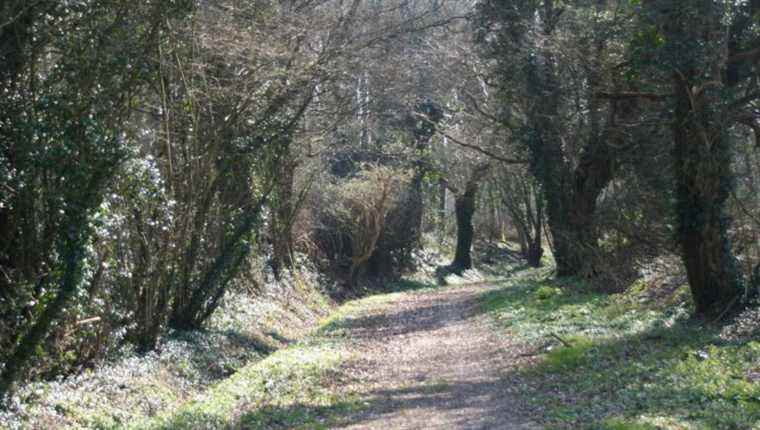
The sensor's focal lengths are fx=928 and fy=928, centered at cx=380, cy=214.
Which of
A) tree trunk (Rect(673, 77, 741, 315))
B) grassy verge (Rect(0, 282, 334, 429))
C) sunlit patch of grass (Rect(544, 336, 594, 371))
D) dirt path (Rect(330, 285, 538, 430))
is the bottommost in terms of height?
dirt path (Rect(330, 285, 538, 430))

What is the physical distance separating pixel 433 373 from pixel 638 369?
392 cm

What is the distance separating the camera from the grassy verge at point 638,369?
1070cm

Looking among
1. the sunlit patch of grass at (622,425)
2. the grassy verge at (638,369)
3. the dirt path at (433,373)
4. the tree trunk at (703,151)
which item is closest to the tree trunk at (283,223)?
the dirt path at (433,373)

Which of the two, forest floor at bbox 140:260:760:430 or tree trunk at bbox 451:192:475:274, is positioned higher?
tree trunk at bbox 451:192:475:274

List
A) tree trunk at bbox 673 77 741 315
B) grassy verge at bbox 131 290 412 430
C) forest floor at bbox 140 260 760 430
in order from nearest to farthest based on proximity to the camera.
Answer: forest floor at bbox 140 260 760 430 < grassy verge at bbox 131 290 412 430 < tree trunk at bbox 673 77 741 315

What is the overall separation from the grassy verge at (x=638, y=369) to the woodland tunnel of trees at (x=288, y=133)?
60.0 inches

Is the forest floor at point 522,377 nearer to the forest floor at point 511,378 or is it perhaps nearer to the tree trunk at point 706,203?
the forest floor at point 511,378

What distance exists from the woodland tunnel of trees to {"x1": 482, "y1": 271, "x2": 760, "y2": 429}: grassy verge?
5.00 ft

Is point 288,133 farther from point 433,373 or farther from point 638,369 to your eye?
point 638,369

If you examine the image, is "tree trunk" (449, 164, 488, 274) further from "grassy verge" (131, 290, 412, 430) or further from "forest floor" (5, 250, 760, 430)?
"grassy verge" (131, 290, 412, 430)

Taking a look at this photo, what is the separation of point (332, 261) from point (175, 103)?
71.9 ft

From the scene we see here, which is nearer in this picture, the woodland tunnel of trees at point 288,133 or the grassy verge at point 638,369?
the grassy verge at point 638,369

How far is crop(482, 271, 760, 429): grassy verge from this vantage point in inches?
421

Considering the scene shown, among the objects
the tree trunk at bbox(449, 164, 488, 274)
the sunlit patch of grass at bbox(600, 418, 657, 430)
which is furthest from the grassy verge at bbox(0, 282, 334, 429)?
the tree trunk at bbox(449, 164, 488, 274)
